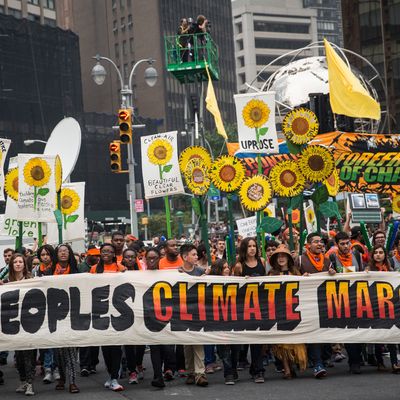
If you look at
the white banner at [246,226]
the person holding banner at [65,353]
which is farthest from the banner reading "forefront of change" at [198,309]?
the white banner at [246,226]

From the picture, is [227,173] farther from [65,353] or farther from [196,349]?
[65,353]

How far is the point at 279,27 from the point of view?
5930 inches

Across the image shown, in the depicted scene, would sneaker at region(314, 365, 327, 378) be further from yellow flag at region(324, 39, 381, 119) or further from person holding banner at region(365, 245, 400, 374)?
yellow flag at region(324, 39, 381, 119)

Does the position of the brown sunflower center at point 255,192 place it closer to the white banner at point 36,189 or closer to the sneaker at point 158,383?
the white banner at point 36,189

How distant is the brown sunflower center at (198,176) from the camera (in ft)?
54.7

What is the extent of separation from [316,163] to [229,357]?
15.9ft

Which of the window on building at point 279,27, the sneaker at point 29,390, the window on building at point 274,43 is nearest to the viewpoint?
the sneaker at point 29,390

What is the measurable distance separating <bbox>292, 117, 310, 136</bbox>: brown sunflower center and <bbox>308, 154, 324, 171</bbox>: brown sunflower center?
53 cm

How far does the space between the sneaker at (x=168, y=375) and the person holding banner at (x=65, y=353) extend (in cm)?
100

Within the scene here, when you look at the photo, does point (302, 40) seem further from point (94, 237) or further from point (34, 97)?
point (94, 237)

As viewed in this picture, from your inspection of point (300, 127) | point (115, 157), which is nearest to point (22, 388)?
point (300, 127)

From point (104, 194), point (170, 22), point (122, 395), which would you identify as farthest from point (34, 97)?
point (122, 395)

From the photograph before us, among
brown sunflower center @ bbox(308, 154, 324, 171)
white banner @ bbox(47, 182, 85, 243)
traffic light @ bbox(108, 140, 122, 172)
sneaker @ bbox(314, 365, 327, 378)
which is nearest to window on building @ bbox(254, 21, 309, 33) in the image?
traffic light @ bbox(108, 140, 122, 172)

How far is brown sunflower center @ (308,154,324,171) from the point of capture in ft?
49.8
